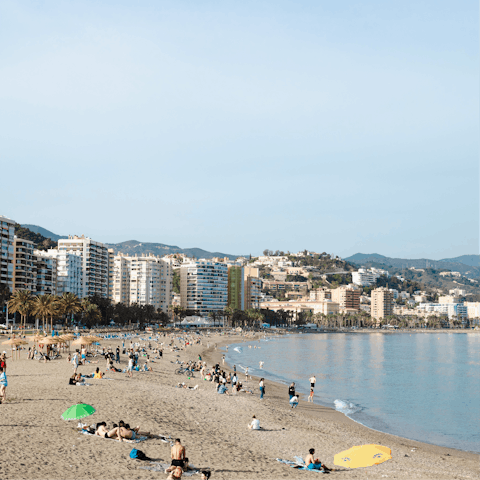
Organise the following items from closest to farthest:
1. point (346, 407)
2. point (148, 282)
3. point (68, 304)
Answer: point (346, 407) → point (68, 304) → point (148, 282)

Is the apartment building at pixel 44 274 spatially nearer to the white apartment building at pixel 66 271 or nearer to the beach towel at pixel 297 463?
the white apartment building at pixel 66 271

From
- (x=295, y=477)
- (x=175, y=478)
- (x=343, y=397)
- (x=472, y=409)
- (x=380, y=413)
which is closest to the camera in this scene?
(x=175, y=478)

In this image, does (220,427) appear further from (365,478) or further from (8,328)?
(8,328)

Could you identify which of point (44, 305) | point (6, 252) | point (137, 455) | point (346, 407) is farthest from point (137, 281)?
point (137, 455)

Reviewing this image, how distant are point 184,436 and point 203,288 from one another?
169668 mm

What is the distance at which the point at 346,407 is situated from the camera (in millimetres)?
30641

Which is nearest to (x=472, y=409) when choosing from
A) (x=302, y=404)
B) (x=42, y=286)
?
(x=302, y=404)

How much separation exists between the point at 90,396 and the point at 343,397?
733 inches

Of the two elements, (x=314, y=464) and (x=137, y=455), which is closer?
(x=137, y=455)

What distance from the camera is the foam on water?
1152 inches

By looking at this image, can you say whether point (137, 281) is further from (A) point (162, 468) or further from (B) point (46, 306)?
(A) point (162, 468)

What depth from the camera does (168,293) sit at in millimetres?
181375

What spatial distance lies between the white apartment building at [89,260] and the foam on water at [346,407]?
113 metres

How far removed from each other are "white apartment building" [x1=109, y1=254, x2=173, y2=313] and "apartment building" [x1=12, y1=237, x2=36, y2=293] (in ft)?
179
